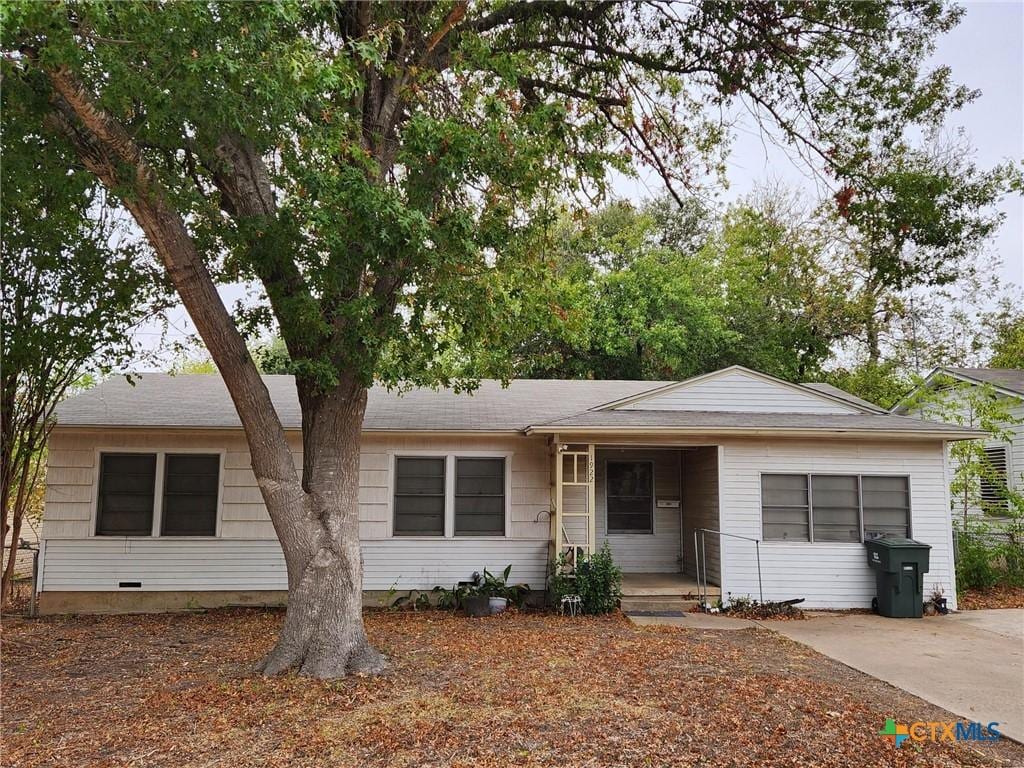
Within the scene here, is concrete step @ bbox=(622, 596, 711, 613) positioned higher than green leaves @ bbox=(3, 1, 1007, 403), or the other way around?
green leaves @ bbox=(3, 1, 1007, 403)

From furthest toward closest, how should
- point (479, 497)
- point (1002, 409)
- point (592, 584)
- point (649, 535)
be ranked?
point (1002, 409) → point (649, 535) → point (479, 497) → point (592, 584)

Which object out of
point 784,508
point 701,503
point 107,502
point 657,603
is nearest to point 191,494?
point 107,502

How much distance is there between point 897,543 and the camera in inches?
396

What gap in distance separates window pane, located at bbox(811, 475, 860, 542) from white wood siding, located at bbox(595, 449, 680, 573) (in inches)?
97.5

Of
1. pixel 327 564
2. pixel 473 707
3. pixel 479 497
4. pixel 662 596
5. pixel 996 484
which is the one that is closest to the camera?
pixel 473 707

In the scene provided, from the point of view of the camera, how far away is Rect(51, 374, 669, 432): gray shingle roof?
10570mm

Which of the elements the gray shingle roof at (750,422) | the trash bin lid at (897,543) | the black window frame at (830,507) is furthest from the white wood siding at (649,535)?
the trash bin lid at (897,543)

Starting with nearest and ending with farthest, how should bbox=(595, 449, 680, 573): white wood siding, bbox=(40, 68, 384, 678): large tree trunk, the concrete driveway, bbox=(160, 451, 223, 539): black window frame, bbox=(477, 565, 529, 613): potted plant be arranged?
the concrete driveway
bbox=(40, 68, 384, 678): large tree trunk
bbox=(477, 565, 529, 613): potted plant
bbox=(160, 451, 223, 539): black window frame
bbox=(595, 449, 680, 573): white wood siding

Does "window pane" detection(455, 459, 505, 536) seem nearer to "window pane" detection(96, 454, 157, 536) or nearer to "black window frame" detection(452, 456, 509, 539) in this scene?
"black window frame" detection(452, 456, 509, 539)

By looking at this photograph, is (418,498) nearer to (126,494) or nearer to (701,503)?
(126,494)

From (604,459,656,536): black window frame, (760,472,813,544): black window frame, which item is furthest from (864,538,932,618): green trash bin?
(604,459,656,536): black window frame

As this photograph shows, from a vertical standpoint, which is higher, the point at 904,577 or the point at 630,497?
the point at 630,497

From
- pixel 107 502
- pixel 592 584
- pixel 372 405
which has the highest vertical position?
pixel 372 405

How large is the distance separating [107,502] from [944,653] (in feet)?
35.7
